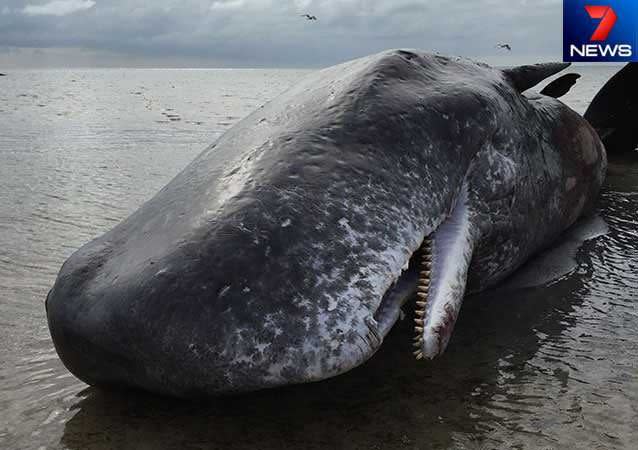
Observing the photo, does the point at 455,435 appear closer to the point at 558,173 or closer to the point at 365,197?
the point at 365,197

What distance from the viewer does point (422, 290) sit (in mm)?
2869

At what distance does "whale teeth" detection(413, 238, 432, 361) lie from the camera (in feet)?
8.73

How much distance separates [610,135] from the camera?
8.84m

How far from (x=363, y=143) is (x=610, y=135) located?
673 cm

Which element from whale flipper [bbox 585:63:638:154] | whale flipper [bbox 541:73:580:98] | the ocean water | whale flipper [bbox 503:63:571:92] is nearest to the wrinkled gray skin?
the ocean water

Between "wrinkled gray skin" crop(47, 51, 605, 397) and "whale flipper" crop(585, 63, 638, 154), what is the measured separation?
199 inches

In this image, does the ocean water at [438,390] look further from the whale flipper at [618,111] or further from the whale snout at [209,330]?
the whale flipper at [618,111]

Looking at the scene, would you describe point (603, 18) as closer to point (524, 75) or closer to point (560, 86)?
point (560, 86)

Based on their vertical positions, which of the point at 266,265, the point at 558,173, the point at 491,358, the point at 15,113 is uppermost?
the point at 266,265

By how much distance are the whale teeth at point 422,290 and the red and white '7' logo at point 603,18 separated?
48.8 ft

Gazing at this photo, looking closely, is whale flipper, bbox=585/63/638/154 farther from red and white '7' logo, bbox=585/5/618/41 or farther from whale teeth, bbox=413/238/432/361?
red and white '7' logo, bbox=585/5/618/41

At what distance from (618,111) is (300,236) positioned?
717 centimetres

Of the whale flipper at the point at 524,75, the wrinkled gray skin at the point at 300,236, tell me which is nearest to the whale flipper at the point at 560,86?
the whale flipper at the point at 524,75

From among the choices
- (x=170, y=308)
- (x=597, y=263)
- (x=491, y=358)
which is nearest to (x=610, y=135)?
(x=597, y=263)
